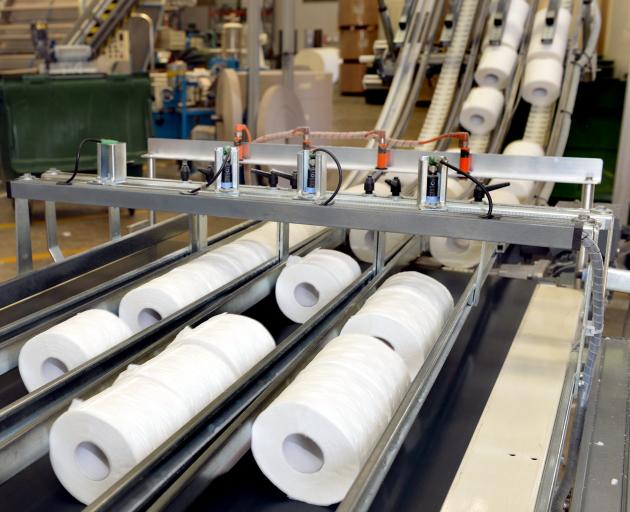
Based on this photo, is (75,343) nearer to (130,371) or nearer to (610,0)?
(130,371)

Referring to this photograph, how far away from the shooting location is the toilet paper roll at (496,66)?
4449 mm

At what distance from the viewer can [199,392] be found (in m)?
1.51

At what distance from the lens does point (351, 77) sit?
13766 millimetres

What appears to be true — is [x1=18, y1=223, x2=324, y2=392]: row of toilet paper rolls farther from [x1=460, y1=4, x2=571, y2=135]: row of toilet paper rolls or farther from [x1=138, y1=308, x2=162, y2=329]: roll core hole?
[x1=460, y1=4, x2=571, y2=135]: row of toilet paper rolls

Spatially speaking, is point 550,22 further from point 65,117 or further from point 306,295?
point 65,117

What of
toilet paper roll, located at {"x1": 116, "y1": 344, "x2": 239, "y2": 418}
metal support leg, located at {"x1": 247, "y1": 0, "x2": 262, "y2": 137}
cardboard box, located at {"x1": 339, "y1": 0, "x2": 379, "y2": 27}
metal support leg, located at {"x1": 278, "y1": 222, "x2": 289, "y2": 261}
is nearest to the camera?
toilet paper roll, located at {"x1": 116, "y1": 344, "x2": 239, "y2": 418}

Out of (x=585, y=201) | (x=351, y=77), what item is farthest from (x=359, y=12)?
(x=585, y=201)

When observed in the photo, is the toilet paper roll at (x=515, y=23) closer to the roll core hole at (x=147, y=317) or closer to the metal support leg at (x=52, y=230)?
the metal support leg at (x=52, y=230)

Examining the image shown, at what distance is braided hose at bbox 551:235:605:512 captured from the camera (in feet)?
5.17

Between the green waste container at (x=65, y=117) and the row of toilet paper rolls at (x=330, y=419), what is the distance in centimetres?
390

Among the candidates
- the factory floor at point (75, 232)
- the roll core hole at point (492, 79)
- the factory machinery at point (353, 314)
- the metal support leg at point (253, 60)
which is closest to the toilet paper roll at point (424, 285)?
the factory machinery at point (353, 314)

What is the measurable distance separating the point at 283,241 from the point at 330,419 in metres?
1.29

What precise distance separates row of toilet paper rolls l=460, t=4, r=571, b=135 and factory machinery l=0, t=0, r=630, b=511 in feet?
5.70

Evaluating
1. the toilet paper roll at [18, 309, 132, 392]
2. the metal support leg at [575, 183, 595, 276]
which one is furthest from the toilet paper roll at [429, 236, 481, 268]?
the toilet paper roll at [18, 309, 132, 392]
